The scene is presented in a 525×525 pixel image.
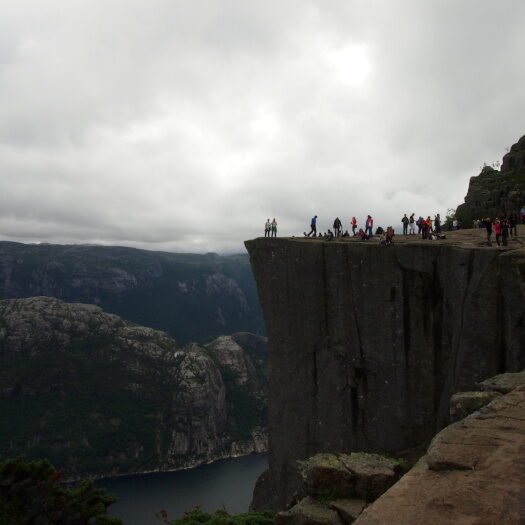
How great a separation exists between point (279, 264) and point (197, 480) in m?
176

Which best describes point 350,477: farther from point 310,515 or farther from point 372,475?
point 310,515

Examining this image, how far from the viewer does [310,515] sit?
1479 cm

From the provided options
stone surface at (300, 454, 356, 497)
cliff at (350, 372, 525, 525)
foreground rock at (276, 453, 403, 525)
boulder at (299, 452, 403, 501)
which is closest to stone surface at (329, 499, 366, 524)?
foreground rock at (276, 453, 403, 525)

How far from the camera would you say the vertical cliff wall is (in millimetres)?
23562

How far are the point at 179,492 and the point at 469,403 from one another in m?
177

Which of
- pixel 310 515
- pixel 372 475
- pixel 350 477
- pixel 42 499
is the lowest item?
pixel 42 499

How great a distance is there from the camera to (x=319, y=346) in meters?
33.6

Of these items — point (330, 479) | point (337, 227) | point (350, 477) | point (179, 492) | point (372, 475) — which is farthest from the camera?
point (179, 492)

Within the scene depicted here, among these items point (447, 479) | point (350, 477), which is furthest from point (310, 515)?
point (447, 479)

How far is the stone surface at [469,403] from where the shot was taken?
15391 millimetres

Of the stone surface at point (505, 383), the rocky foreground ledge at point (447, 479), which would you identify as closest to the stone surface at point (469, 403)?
the rocky foreground ledge at point (447, 479)

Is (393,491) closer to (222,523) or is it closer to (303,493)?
(303,493)

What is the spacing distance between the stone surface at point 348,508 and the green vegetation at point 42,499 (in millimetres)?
20585

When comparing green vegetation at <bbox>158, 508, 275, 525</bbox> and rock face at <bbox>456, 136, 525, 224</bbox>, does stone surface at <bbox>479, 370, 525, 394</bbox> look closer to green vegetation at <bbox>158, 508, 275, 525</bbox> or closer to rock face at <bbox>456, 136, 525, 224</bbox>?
green vegetation at <bbox>158, 508, 275, 525</bbox>
